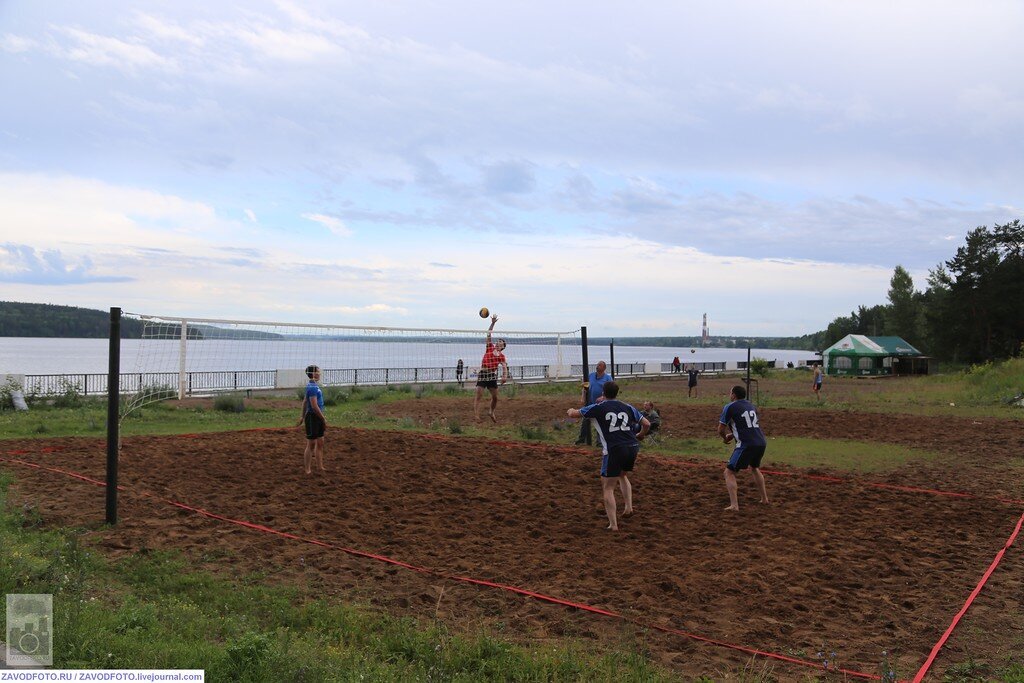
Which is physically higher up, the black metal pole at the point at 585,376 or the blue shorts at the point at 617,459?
the black metal pole at the point at 585,376

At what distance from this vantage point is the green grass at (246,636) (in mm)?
4434

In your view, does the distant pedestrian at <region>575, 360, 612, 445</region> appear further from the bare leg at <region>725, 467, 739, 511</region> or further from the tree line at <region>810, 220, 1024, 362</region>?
the tree line at <region>810, 220, 1024, 362</region>

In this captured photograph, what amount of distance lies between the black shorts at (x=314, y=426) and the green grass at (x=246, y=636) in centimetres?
418

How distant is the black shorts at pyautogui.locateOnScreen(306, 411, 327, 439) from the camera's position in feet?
35.9

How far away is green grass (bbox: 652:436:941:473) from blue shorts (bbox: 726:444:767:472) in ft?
12.4

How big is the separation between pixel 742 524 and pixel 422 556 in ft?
12.2

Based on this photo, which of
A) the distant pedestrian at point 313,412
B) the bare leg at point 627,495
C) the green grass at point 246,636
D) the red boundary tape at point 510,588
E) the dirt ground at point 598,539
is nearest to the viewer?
the green grass at point 246,636

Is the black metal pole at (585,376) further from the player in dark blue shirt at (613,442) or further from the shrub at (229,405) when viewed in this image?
the shrub at (229,405)

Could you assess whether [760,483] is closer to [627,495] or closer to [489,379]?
[627,495]

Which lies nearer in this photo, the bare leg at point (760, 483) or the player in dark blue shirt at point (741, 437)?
the player in dark blue shirt at point (741, 437)

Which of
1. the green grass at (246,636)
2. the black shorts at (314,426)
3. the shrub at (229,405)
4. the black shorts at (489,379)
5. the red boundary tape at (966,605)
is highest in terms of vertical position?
the black shorts at (489,379)

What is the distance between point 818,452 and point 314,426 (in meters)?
9.72

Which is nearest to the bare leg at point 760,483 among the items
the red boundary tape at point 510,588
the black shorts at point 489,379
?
the red boundary tape at point 510,588

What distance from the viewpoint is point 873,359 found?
61.4 metres
